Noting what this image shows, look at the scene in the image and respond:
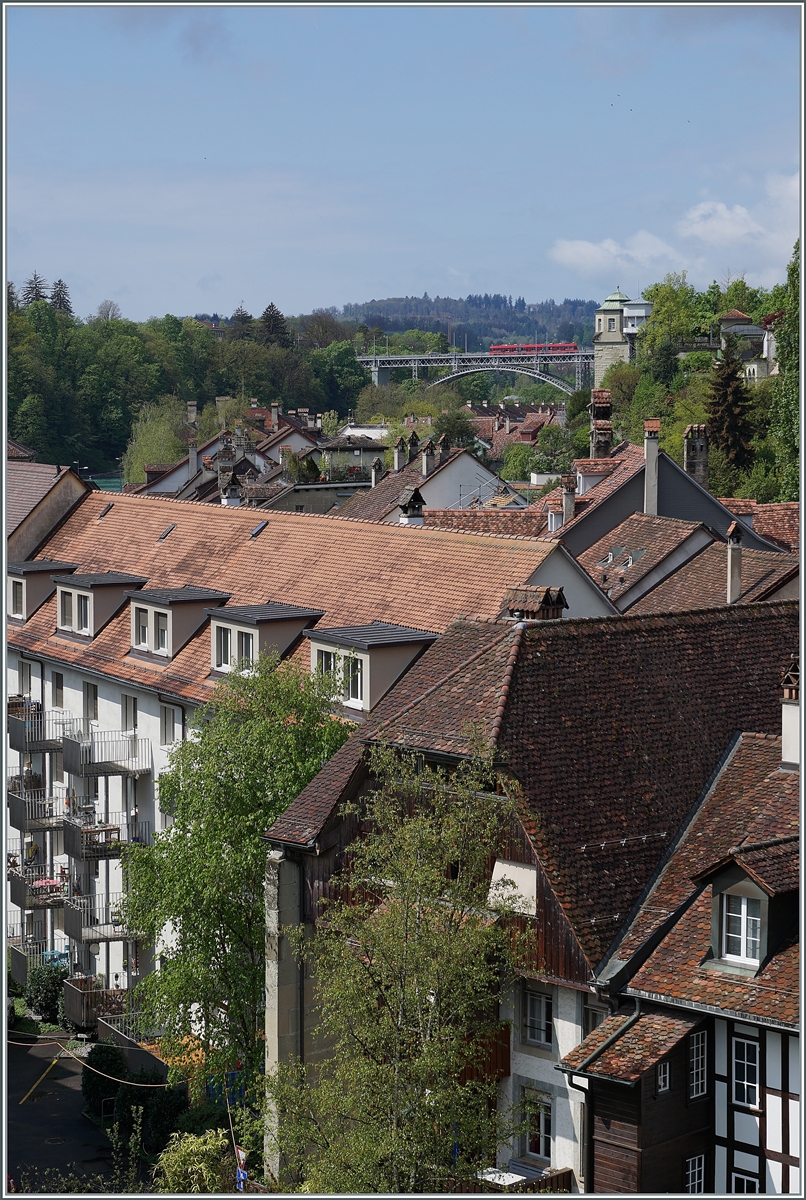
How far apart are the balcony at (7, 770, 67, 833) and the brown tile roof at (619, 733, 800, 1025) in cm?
2464

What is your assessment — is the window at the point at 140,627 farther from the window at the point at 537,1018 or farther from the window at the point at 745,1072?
the window at the point at 745,1072

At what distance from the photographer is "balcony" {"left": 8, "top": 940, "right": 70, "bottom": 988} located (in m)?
47.1

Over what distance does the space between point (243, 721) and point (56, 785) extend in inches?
686

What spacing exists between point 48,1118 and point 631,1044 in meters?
21.6

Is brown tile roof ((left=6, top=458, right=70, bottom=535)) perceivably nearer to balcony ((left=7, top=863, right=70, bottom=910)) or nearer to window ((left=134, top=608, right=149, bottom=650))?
window ((left=134, top=608, right=149, bottom=650))

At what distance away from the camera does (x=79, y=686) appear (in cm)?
4731

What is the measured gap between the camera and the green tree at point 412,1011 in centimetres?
2231

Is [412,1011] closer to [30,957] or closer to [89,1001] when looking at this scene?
[89,1001]

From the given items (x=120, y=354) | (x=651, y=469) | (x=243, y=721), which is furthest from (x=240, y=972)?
(x=120, y=354)

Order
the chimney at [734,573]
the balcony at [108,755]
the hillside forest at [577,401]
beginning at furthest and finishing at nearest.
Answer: the hillside forest at [577,401] < the balcony at [108,755] < the chimney at [734,573]

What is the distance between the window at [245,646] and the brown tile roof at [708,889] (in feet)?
49.1

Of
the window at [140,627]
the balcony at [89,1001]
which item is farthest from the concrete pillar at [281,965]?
the window at [140,627]

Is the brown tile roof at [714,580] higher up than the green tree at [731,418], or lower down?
lower down

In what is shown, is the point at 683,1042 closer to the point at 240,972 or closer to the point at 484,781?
the point at 484,781
